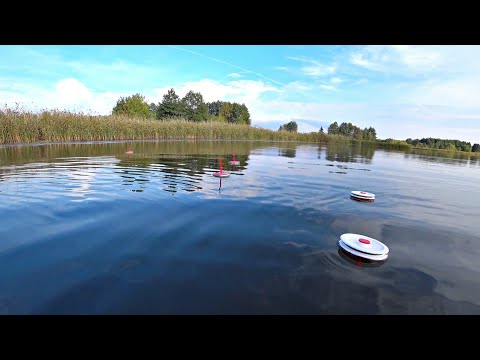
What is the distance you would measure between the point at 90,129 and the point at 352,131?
255 feet

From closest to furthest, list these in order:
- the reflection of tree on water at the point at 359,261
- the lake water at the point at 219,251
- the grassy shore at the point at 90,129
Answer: the lake water at the point at 219,251 < the reflection of tree on water at the point at 359,261 < the grassy shore at the point at 90,129

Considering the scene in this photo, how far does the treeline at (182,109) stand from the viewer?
2554 inches

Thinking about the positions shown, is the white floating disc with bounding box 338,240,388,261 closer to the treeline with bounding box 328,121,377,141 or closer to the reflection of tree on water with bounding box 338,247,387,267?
the reflection of tree on water with bounding box 338,247,387,267

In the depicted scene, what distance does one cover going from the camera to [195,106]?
279ft

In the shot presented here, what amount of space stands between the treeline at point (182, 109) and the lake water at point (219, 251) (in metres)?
48.8

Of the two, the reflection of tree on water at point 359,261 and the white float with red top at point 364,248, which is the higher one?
the white float with red top at point 364,248

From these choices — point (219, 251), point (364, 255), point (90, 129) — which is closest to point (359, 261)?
point (364, 255)

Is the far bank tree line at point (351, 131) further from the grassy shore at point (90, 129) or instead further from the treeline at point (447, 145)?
the grassy shore at point (90, 129)

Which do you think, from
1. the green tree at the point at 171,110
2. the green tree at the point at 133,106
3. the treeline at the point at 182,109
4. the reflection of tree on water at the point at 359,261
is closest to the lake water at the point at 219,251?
the reflection of tree on water at the point at 359,261

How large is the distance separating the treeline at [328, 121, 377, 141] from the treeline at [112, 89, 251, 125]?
96.0 feet

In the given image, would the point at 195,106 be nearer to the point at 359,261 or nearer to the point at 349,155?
the point at 349,155
